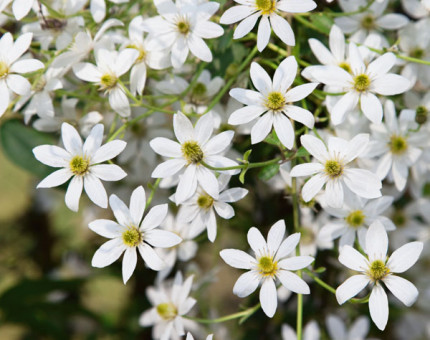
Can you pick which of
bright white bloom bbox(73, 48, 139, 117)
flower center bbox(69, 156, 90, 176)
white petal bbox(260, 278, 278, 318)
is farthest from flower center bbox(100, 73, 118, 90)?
white petal bbox(260, 278, 278, 318)

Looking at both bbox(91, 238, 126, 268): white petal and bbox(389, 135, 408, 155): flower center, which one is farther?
bbox(389, 135, 408, 155): flower center

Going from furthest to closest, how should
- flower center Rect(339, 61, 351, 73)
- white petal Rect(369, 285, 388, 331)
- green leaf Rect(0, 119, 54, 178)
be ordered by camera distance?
green leaf Rect(0, 119, 54, 178)
flower center Rect(339, 61, 351, 73)
white petal Rect(369, 285, 388, 331)

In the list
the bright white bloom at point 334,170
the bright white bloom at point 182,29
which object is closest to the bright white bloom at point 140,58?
the bright white bloom at point 182,29

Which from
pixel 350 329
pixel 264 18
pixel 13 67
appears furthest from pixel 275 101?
pixel 350 329

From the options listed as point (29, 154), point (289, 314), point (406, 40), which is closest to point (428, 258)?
point (289, 314)

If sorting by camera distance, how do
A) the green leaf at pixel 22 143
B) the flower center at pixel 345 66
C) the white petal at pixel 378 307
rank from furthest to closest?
the green leaf at pixel 22 143
the flower center at pixel 345 66
the white petal at pixel 378 307

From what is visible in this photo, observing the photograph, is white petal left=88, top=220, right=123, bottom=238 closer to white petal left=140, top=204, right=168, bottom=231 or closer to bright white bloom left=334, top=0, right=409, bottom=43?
white petal left=140, top=204, right=168, bottom=231

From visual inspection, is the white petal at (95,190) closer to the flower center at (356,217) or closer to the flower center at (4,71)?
the flower center at (4,71)
